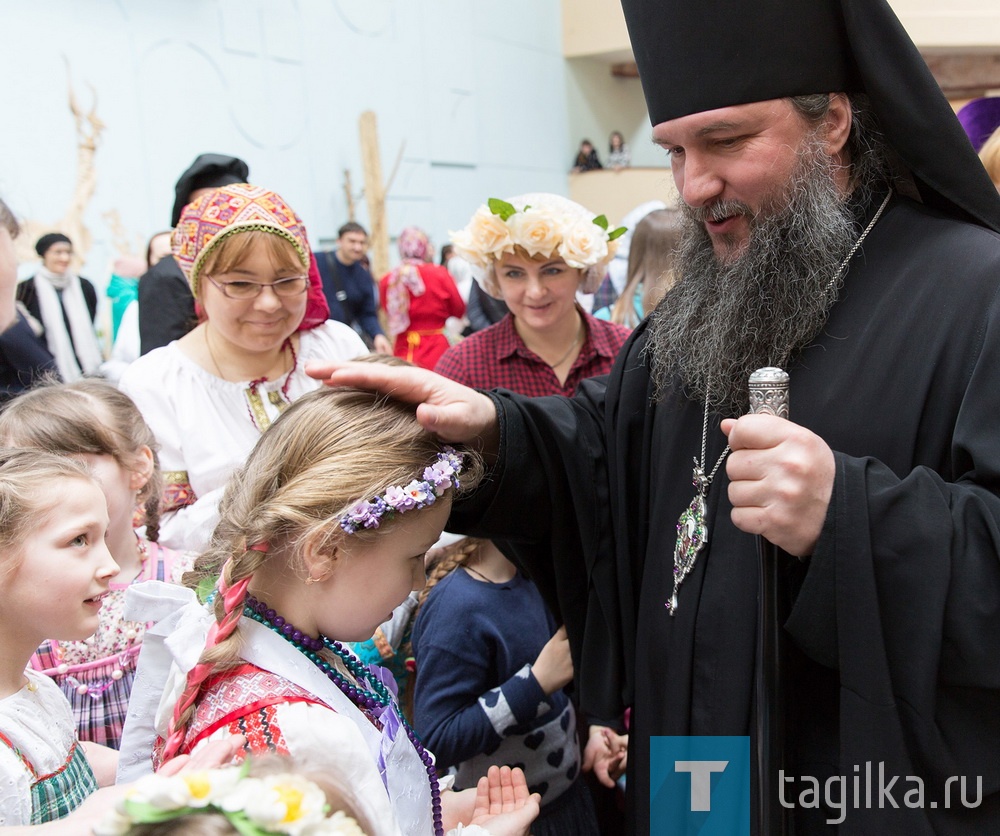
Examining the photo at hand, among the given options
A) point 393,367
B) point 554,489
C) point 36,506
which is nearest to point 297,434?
point 393,367

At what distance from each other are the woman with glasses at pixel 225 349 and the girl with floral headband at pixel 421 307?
530cm

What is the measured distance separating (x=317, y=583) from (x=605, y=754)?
155 centimetres

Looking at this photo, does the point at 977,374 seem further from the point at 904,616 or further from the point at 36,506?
the point at 36,506

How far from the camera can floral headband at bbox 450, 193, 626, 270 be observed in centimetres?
371

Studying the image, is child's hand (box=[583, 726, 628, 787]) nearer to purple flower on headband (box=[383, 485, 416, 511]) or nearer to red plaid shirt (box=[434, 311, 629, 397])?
red plaid shirt (box=[434, 311, 629, 397])

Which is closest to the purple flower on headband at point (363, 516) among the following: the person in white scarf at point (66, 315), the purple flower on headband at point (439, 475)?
the purple flower on headband at point (439, 475)

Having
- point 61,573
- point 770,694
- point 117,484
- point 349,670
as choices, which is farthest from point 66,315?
point 770,694

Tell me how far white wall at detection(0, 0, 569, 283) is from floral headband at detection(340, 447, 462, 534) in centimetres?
817

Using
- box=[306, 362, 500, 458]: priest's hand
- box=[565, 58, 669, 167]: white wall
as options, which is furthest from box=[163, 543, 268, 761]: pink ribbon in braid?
box=[565, 58, 669, 167]: white wall

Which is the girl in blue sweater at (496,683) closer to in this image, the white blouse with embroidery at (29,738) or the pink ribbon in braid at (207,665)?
the white blouse with embroidery at (29,738)

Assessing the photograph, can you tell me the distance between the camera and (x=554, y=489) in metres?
2.08

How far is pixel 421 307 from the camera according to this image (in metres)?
8.56

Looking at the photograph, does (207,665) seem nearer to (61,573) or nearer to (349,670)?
(349,670)

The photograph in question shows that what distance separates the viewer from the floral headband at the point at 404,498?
1531 millimetres
